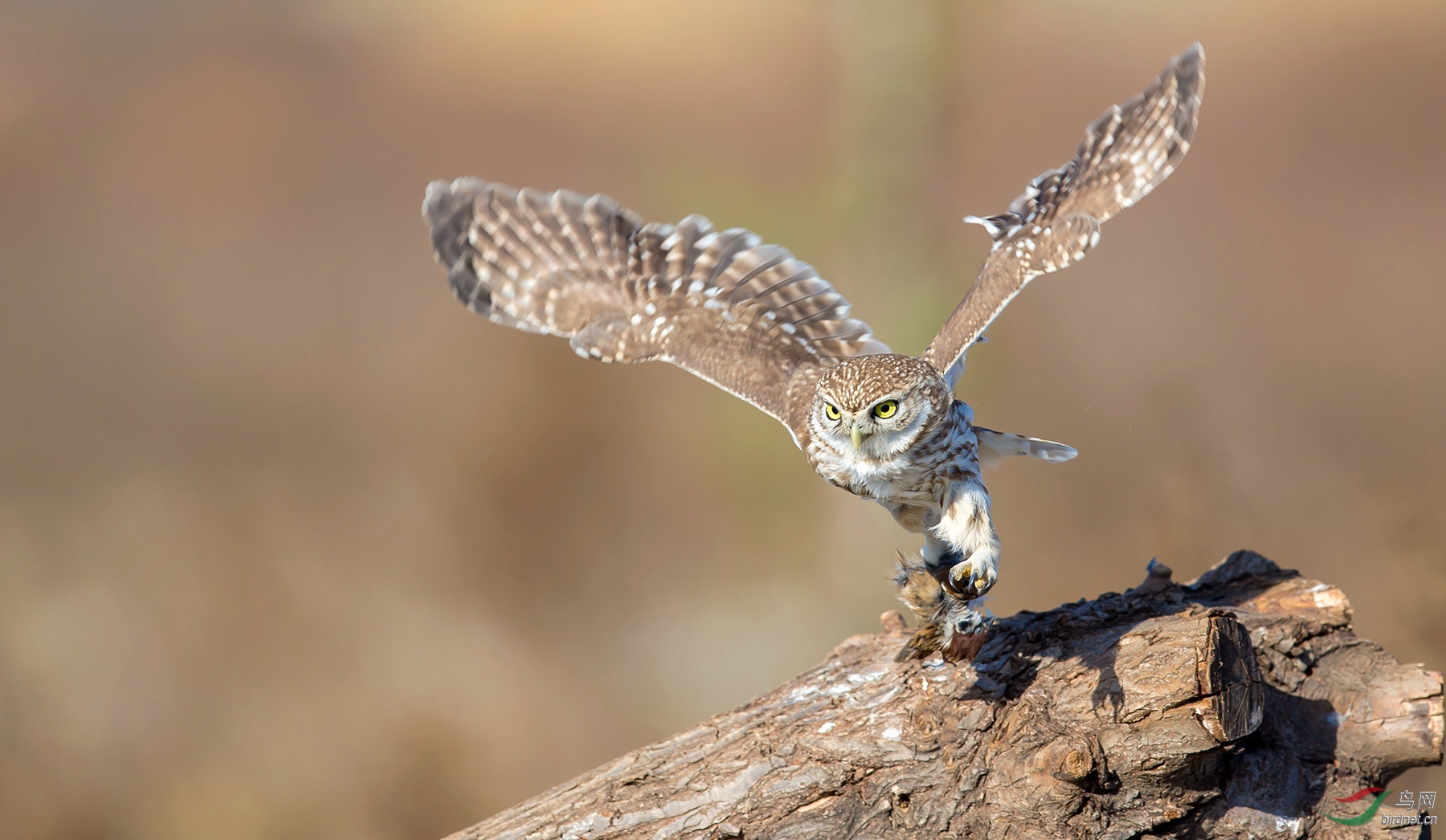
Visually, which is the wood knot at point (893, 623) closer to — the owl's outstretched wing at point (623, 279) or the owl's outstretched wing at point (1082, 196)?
the owl's outstretched wing at point (1082, 196)

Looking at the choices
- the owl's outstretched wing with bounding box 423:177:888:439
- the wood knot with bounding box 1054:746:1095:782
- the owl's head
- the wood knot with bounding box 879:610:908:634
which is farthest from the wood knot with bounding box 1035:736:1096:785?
the owl's outstretched wing with bounding box 423:177:888:439

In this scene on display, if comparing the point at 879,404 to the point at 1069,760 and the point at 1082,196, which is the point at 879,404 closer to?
the point at 1069,760

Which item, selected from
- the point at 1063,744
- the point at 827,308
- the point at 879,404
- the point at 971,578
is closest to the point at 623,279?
the point at 827,308

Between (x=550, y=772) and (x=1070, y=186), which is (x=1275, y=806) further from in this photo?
(x=550, y=772)

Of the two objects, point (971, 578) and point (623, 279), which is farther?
point (623, 279)

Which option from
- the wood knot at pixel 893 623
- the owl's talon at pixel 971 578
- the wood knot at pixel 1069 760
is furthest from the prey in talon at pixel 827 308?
the wood knot at pixel 1069 760
